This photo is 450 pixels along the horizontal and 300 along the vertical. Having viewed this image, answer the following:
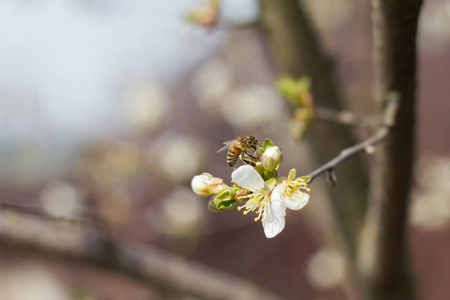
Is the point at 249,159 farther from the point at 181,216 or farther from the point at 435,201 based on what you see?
the point at 435,201

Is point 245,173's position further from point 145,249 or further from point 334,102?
point 145,249

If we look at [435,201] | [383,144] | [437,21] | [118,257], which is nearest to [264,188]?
[383,144]

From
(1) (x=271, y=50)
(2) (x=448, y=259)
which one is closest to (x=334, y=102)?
(1) (x=271, y=50)

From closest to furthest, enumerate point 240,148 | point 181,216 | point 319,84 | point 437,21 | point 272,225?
point 272,225, point 240,148, point 319,84, point 181,216, point 437,21

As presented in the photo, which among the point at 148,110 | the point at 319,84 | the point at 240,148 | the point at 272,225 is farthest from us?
the point at 148,110

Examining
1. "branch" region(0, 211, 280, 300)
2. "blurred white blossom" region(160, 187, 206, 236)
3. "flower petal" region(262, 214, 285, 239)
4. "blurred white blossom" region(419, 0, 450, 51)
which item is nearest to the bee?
"flower petal" region(262, 214, 285, 239)

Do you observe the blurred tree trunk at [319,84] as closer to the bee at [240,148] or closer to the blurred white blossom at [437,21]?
the bee at [240,148]
